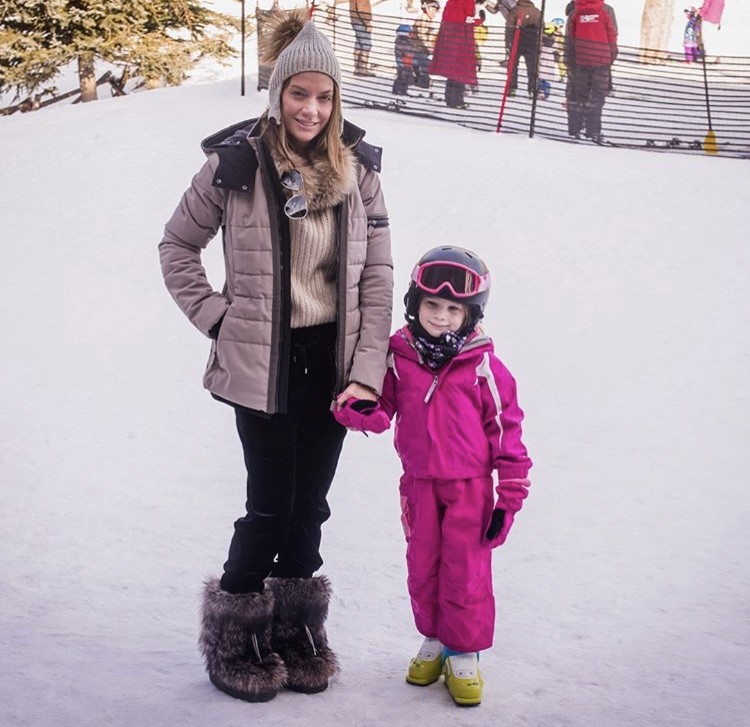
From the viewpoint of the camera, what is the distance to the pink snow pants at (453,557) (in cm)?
293

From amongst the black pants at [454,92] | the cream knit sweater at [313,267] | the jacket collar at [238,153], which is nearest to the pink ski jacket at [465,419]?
the cream knit sweater at [313,267]

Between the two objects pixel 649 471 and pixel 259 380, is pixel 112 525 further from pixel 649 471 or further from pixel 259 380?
pixel 649 471

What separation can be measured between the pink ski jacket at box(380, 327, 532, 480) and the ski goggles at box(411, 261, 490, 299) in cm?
14

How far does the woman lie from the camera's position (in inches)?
110

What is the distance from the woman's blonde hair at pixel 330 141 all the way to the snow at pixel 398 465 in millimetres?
1609

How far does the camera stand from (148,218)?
891 centimetres

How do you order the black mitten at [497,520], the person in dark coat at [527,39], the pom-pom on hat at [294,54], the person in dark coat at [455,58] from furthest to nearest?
the person in dark coat at [455,58] → the person in dark coat at [527,39] → the black mitten at [497,520] → the pom-pom on hat at [294,54]

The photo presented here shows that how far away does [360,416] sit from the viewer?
2828 millimetres

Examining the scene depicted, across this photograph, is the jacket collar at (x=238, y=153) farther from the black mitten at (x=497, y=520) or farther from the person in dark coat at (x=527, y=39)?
the person in dark coat at (x=527, y=39)

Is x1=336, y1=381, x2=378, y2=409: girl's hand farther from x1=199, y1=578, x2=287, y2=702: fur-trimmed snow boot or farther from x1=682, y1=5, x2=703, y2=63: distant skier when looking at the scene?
x1=682, y1=5, x2=703, y2=63: distant skier

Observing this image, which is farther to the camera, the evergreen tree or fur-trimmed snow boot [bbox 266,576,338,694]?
the evergreen tree

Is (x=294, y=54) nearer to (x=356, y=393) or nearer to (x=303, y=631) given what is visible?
(x=356, y=393)

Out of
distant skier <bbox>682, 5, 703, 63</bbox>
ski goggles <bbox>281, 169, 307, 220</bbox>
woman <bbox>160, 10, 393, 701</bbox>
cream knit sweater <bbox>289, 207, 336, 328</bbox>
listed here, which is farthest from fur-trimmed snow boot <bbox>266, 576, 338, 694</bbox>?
distant skier <bbox>682, 5, 703, 63</bbox>

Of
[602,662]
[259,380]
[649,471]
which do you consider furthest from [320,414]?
[649,471]
